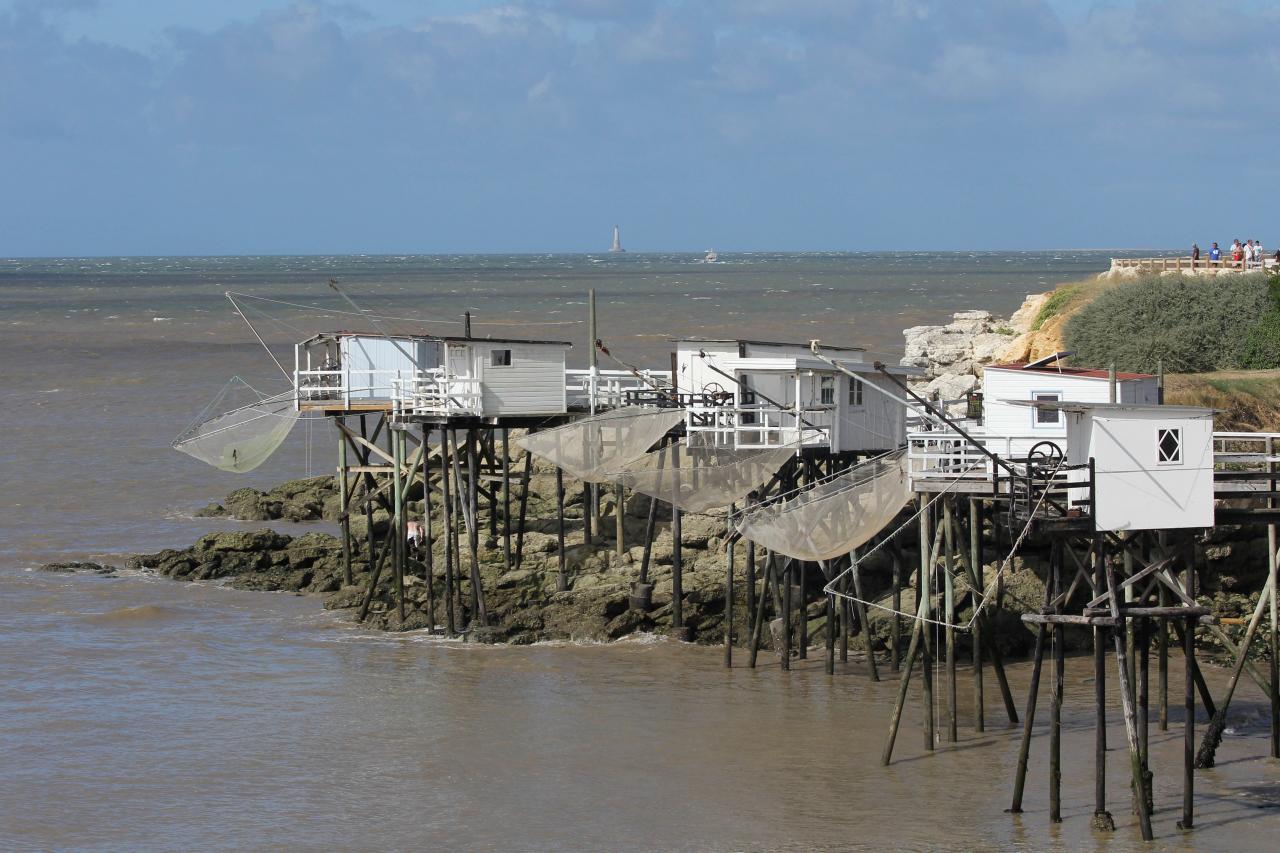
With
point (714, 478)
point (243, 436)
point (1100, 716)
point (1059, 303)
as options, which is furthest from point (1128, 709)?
point (1059, 303)

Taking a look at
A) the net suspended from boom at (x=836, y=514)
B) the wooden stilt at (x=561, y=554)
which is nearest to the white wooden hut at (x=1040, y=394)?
the net suspended from boom at (x=836, y=514)

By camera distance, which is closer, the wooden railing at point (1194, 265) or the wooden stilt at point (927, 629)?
the wooden stilt at point (927, 629)

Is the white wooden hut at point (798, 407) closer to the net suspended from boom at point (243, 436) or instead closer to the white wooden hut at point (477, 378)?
the white wooden hut at point (477, 378)

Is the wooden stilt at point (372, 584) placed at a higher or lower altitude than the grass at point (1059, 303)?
lower

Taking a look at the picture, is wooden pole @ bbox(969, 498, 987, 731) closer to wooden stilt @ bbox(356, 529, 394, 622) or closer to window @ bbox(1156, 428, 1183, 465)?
window @ bbox(1156, 428, 1183, 465)

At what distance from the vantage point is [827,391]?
2817 centimetres

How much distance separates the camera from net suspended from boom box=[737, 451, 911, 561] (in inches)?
942

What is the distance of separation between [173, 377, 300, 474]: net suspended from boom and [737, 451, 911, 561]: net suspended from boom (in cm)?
1388

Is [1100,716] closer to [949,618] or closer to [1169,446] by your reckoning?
[1169,446]

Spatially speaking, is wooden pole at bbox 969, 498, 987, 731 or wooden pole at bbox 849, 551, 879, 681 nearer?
wooden pole at bbox 969, 498, 987, 731

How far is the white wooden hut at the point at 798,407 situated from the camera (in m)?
27.6

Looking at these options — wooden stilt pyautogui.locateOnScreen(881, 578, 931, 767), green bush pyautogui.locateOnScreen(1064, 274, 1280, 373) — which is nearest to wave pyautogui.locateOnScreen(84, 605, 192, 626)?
wooden stilt pyautogui.locateOnScreen(881, 578, 931, 767)

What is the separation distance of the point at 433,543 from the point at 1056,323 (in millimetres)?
18659

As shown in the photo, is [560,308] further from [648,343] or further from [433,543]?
[433,543]
